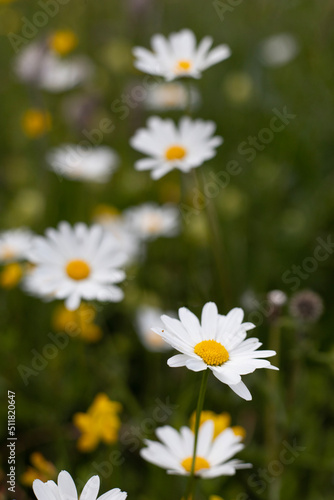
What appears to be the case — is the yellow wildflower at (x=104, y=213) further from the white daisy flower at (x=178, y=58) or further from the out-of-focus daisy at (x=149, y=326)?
the white daisy flower at (x=178, y=58)

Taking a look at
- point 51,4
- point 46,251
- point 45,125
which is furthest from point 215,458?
point 51,4

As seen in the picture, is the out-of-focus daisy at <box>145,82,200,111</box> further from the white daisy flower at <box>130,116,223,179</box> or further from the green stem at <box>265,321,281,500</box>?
the green stem at <box>265,321,281,500</box>

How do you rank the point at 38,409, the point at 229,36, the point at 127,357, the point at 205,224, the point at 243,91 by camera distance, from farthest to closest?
1. the point at 229,36
2. the point at 243,91
3. the point at 205,224
4. the point at 127,357
5. the point at 38,409

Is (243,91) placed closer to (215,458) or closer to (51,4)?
(51,4)

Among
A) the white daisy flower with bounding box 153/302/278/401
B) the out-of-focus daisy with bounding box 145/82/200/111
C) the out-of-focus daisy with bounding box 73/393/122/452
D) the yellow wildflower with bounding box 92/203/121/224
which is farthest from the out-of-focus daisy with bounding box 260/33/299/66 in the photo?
the white daisy flower with bounding box 153/302/278/401

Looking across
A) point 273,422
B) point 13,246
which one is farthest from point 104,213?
point 273,422

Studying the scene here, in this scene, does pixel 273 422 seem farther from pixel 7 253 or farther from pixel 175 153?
pixel 7 253
